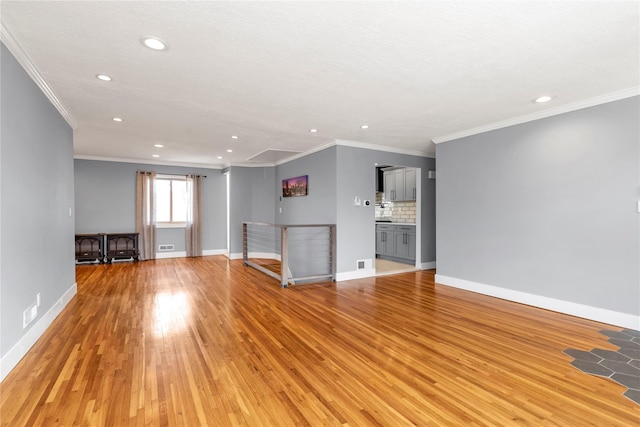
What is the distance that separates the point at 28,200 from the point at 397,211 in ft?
23.3

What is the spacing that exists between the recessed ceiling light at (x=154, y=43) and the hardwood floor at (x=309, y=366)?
2462 mm

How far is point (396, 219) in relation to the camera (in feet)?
26.5

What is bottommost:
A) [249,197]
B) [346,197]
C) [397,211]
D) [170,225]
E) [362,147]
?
[170,225]

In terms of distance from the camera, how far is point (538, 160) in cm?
393

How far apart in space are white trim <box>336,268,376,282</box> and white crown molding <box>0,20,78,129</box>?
177 inches

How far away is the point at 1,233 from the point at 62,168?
2.05 m

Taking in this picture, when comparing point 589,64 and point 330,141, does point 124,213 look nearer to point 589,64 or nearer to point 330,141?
point 330,141

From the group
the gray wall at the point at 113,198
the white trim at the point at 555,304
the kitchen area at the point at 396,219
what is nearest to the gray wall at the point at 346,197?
the kitchen area at the point at 396,219

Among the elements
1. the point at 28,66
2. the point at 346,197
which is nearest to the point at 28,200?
the point at 28,66

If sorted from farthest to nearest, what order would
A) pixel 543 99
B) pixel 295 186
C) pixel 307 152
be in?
1. pixel 295 186
2. pixel 307 152
3. pixel 543 99

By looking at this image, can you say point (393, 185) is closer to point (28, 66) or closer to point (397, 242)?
point (397, 242)

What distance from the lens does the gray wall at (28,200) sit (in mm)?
2262

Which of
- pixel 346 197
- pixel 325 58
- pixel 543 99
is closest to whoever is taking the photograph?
pixel 325 58

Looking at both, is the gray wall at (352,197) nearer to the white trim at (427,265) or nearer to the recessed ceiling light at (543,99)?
the white trim at (427,265)
